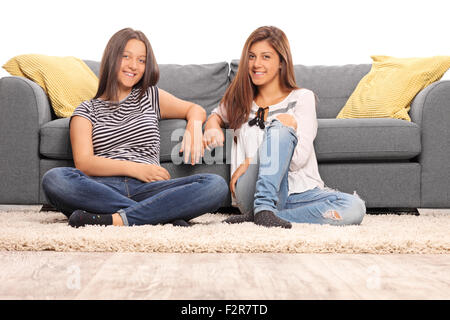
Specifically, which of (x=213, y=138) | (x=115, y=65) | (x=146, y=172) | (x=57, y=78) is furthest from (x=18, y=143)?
(x=213, y=138)

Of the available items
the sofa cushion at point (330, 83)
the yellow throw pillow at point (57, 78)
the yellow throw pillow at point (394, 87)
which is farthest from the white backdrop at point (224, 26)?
the yellow throw pillow at point (57, 78)

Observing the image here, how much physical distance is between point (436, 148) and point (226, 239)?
4.37 feet

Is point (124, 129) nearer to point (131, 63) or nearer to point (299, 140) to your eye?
point (131, 63)

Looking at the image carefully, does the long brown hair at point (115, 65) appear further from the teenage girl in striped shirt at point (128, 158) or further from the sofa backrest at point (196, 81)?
the sofa backrest at point (196, 81)

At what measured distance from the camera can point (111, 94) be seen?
207 cm

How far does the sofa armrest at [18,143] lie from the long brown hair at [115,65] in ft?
1.45

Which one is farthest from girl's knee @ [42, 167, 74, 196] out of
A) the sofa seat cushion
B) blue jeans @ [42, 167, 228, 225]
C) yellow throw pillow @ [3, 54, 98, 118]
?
the sofa seat cushion

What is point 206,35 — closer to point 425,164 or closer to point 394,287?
point 425,164

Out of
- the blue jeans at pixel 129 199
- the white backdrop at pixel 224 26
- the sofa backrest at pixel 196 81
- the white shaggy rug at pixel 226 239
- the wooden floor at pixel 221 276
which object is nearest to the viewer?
the wooden floor at pixel 221 276

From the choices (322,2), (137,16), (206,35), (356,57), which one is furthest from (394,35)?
(137,16)

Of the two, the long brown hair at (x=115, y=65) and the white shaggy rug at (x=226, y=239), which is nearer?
the white shaggy rug at (x=226, y=239)

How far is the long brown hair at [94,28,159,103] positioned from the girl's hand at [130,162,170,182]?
320 mm

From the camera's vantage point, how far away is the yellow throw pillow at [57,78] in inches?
101

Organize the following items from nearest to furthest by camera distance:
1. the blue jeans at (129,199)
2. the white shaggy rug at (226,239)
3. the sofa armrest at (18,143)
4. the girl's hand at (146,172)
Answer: the white shaggy rug at (226,239), the blue jeans at (129,199), the girl's hand at (146,172), the sofa armrest at (18,143)
